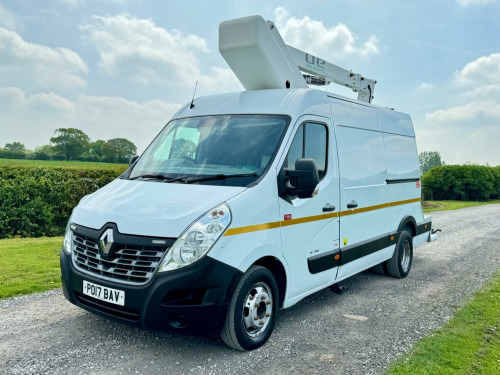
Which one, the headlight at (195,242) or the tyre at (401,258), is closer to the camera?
the headlight at (195,242)

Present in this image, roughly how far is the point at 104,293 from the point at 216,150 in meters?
1.83

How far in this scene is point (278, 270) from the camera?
4.31 m

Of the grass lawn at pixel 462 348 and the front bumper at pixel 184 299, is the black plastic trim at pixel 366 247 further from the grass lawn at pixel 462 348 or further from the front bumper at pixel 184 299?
the front bumper at pixel 184 299

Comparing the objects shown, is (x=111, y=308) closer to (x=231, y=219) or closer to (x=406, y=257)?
(x=231, y=219)

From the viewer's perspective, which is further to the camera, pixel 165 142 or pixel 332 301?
pixel 332 301

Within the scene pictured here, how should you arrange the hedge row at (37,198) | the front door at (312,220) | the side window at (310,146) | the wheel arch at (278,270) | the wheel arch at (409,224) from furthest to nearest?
the hedge row at (37,198) < the wheel arch at (409,224) < the side window at (310,146) < the front door at (312,220) < the wheel arch at (278,270)

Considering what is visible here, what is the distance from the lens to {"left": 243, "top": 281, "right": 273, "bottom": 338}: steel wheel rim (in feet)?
13.1

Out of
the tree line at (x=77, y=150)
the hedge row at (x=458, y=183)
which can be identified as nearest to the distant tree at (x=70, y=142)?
the tree line at (x=77, y=150)

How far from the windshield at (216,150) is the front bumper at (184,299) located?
36.6 inches

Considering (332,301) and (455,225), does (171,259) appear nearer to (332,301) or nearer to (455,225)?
(332,301)

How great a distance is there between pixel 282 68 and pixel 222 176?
216 centimetres

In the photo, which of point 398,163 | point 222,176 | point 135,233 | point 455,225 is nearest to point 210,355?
point 135,233

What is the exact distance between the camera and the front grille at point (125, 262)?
3604mm

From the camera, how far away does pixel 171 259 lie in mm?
3543
